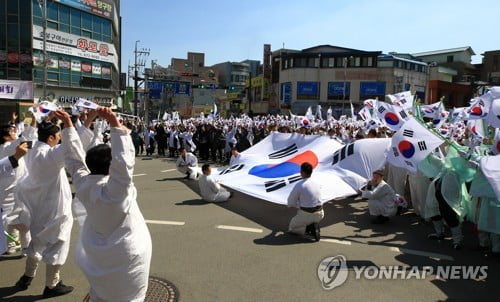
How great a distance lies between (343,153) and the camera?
940 centimetres

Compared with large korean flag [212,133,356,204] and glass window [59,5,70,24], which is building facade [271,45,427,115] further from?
large korean flag [212,133,356,204]

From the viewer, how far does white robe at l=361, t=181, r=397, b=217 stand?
25.2 feet

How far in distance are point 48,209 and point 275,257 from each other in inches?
123

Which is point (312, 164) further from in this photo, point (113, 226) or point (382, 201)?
point (113, 226)

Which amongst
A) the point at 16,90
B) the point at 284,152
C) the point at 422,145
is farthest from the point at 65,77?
the point at 422,145

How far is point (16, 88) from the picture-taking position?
2934 centimetres

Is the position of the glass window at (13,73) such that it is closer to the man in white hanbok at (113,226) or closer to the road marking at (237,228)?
the road marking at (237,228)

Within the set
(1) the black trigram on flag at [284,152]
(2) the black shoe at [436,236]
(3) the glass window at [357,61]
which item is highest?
(3) the glass window at [357,61]

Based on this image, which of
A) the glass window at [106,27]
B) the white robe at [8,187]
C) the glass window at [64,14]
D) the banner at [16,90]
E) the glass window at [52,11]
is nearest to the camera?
the white robe at [8,187]

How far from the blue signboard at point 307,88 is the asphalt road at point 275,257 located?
49.5 metres

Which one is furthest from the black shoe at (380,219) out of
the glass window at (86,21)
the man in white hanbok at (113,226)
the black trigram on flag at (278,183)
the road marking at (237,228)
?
the glass window at (86,21)

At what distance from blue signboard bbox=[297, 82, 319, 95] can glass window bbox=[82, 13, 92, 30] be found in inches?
1171

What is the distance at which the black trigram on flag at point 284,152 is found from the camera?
1148 cm

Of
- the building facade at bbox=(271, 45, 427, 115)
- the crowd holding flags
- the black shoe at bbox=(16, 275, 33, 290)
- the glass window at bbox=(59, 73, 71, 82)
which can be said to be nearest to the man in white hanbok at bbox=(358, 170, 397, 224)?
the crowd holding flags
